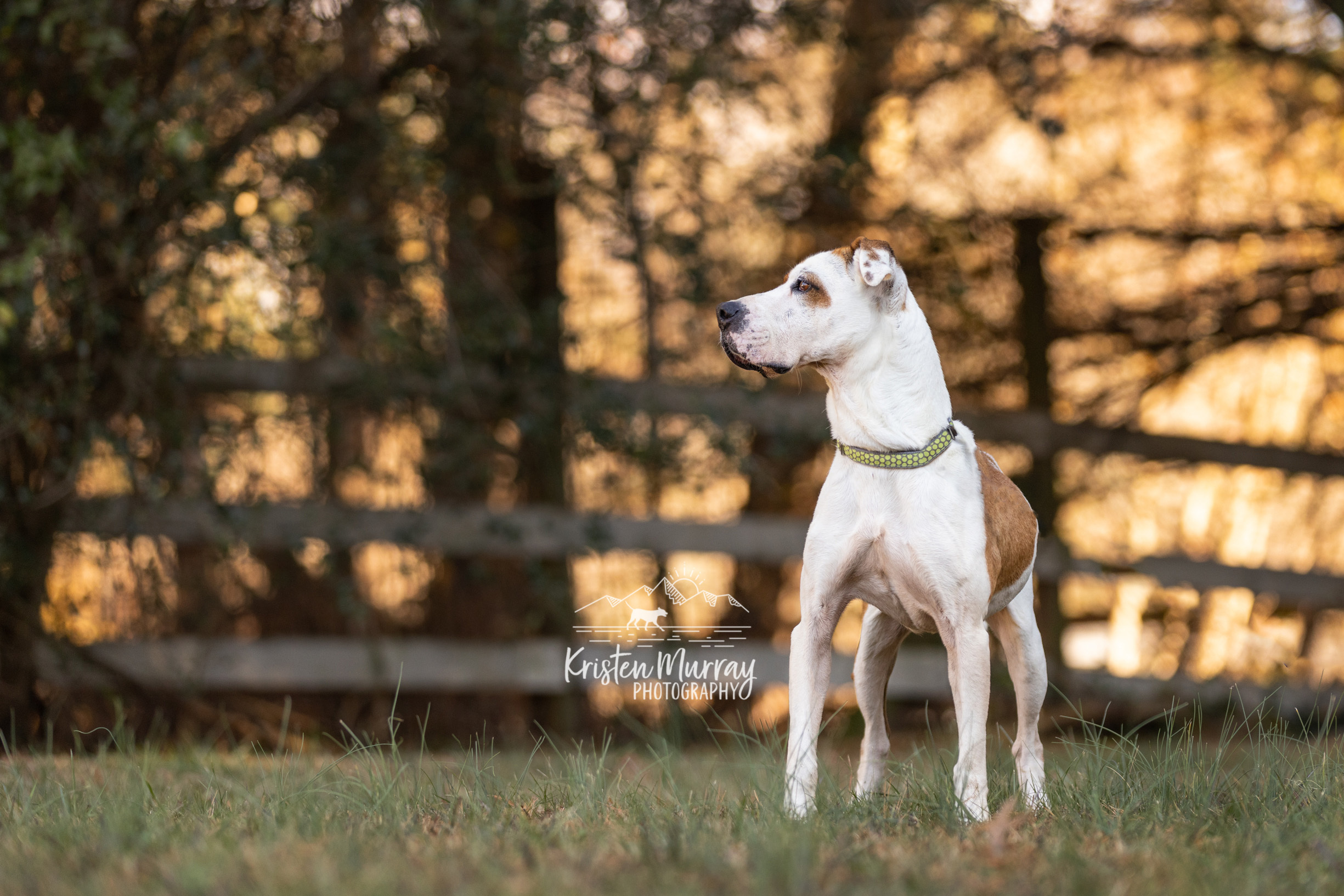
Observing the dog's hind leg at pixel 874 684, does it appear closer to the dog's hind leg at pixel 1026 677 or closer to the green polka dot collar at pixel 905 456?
the dog's hind leg at pixel 1026 677

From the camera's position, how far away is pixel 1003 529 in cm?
267

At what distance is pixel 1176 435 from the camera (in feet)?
20.7

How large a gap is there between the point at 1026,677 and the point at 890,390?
81 cm

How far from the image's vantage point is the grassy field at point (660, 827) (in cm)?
183

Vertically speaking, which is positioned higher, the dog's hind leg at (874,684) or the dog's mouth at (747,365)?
the dog's mouth at (747,365)

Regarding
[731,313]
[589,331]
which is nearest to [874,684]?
[731,313]

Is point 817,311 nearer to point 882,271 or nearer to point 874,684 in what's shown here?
point 882,271

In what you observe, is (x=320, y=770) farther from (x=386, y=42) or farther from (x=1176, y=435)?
(x=1176, y=435)

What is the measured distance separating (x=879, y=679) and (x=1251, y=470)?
15.5ft

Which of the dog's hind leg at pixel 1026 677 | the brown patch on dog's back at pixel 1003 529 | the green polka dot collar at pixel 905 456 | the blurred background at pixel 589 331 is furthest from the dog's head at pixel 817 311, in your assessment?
the blurred background at pixel 589 331

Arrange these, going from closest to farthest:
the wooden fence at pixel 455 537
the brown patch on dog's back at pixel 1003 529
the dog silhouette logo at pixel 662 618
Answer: the brown patch on dog's back at pixel 1003 529
the dog silhouette logo at pixel 662 618
the wooden fence at pixel 455 537

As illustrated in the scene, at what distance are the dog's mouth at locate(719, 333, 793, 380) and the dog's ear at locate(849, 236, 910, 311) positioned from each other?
0.26 m

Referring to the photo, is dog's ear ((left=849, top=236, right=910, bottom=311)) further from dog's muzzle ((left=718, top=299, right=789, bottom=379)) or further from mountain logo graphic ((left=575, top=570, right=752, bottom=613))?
mountain logo graphic ((left=575, top=570, right=752, bottom=613))

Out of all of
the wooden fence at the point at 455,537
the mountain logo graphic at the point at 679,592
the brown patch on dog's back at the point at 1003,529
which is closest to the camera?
the brown patch on dog's back at the point at 1003,529
